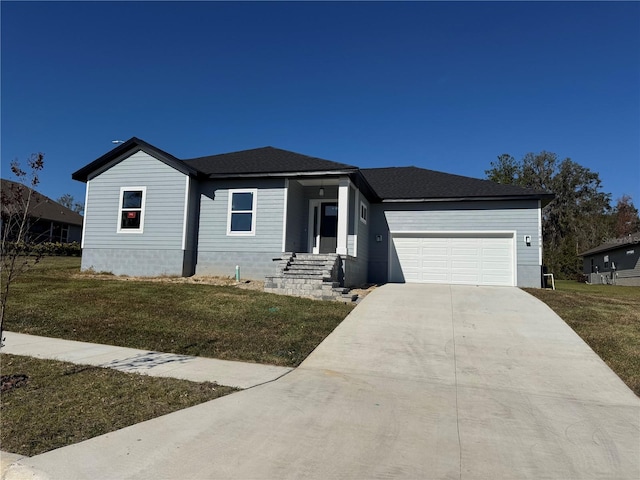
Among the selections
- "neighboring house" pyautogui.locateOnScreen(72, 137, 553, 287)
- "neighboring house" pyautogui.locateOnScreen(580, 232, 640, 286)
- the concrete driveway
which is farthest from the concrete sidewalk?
"neighboring house" pyautogui.locateOnScreen(580, 232, 640, 286)

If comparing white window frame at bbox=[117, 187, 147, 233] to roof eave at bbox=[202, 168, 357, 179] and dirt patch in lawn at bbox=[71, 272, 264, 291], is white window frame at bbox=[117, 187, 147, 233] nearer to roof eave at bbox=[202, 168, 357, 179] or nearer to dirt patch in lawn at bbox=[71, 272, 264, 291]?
dirt patch in lawn at bbox=[71, 272, 264, 291]

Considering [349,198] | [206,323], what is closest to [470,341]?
[206,323]

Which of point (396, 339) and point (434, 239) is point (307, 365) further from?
point (434, 239)

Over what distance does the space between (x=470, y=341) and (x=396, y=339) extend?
4.61 feet

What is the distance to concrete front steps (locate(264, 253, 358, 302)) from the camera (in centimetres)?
1134

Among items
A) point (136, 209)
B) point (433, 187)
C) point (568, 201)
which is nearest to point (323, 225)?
point (433, 187)

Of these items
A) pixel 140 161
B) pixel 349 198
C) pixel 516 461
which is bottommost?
pixel 516 461

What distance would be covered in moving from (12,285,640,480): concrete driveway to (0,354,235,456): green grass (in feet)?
0.81

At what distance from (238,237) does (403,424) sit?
11.0m

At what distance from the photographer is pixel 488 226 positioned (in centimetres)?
1566

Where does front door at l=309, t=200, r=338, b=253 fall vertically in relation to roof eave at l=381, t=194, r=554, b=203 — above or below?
below

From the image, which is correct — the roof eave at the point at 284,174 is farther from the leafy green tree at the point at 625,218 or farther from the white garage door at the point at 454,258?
the leafy green tree at the point at 625,218

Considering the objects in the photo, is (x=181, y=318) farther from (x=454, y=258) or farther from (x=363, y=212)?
(x=454, y=258)

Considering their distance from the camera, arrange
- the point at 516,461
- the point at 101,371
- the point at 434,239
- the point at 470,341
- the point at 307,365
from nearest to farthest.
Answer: the point at 516,461, the point at 101,371, the point at 307,365, the point at 470,341, the point at 434,239
